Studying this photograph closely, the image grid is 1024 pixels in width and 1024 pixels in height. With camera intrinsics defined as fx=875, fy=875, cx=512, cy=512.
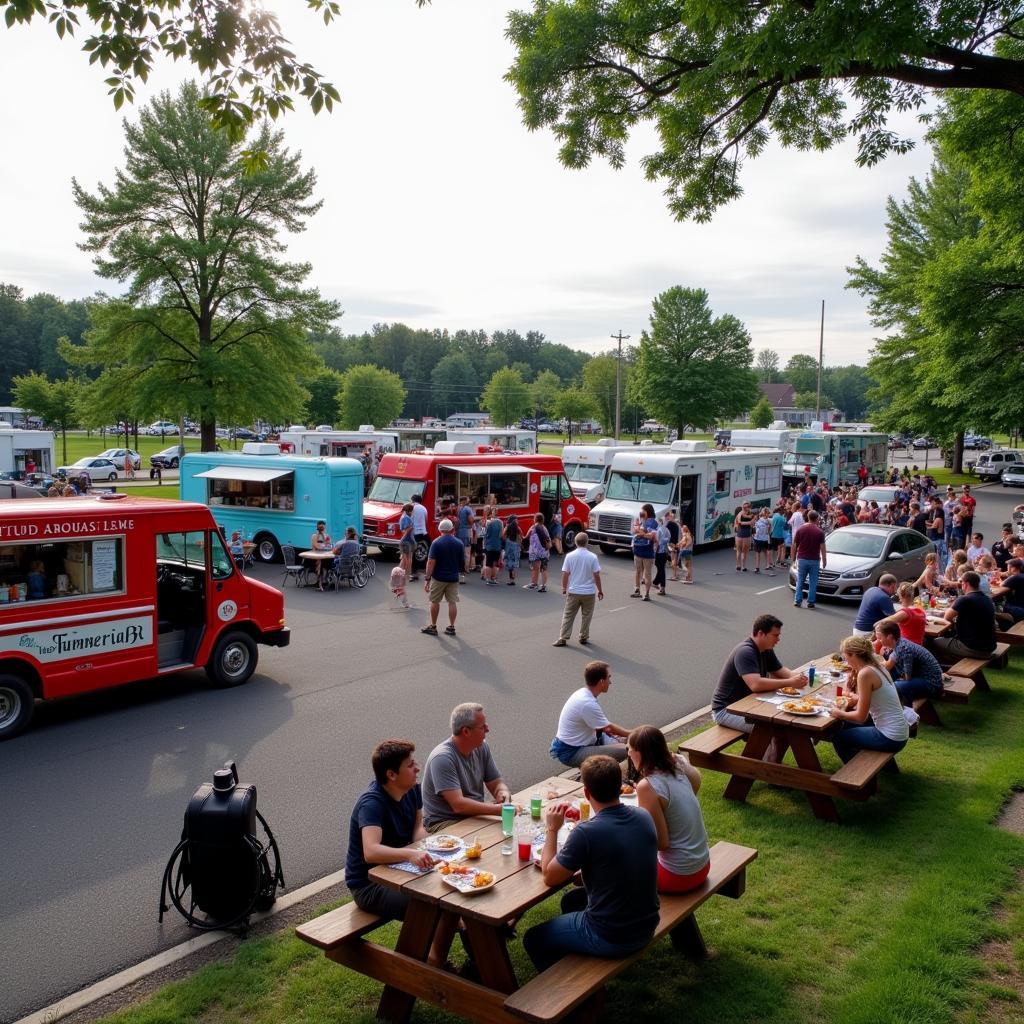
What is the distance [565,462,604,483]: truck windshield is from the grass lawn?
2263 centimetres

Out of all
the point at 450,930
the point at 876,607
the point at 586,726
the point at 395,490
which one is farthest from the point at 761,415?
the point at 450,930

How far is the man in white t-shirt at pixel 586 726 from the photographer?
730 centimetres

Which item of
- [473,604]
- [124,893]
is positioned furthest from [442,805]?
[473,604]

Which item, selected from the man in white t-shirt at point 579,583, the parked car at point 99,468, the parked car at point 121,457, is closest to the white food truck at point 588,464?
the man in white t-shirt at point 579,583

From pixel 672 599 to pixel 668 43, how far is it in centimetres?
1136

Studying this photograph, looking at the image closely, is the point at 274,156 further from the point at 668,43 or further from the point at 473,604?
the point at 668,43

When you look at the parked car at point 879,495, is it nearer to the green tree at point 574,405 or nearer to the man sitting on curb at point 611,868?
the man sitting on curb at point 611,868

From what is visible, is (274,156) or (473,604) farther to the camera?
(274,156)

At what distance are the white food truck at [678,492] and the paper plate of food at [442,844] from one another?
1868cm

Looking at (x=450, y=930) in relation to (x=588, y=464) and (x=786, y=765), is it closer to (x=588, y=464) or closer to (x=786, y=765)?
(x=786, y=765)

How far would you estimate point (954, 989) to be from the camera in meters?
4.82

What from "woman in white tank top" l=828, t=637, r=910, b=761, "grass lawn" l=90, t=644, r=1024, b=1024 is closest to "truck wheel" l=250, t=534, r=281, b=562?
"grass lawn" l=90, t=644, r=1024, b=1024

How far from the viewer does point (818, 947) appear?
529 cm

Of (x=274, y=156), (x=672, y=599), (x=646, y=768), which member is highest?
(x=274, y=156)
